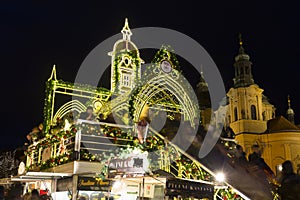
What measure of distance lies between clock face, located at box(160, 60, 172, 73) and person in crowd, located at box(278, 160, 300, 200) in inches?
313

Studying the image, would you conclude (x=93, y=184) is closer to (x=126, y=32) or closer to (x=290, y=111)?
(x=126, y=32)

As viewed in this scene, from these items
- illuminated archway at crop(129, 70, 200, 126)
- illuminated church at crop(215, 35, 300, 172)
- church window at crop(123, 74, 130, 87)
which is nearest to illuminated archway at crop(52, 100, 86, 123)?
church window at crop(123, 74, 130, 87)

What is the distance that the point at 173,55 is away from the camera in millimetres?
17750

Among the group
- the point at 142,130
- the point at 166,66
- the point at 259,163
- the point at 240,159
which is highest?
the point at 166,66

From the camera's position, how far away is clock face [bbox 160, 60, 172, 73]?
16.6 metres

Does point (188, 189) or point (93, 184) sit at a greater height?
point (93, 184)

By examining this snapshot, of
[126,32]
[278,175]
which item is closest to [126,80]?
[126,32]

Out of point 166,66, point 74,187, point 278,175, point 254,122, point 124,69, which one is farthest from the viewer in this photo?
point 254,122

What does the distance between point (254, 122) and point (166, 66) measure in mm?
42326

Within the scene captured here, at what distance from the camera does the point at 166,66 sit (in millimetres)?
16828

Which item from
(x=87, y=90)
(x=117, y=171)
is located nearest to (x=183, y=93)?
(x=87, y=90)

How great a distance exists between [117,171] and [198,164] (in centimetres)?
264

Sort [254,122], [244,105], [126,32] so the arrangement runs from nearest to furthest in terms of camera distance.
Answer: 1. [126,32]
2. [254,122]
3. [244,105]

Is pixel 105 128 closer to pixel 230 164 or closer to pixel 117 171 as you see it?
pixel 117 171
